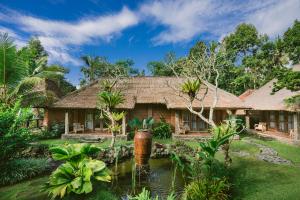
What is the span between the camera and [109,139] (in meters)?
16.6

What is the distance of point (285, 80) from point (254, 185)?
7054mm

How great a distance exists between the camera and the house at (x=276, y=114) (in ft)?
49.9

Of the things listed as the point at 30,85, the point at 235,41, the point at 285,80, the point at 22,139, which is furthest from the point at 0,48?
the point at 235,41

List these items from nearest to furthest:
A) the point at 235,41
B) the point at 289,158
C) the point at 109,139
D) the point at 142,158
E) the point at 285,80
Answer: the point at 142,158 < the point at 289,158 < the point at 285,80 < the point at 109,139 < the point at 235,41

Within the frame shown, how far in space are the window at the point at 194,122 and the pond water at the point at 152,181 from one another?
329 inches

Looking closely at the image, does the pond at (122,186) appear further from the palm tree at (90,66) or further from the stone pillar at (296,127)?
the palm tree at (90,66)

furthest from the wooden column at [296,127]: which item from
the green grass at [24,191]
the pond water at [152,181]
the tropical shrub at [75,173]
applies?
the green grass at [24,191]

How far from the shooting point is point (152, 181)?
29.0ft

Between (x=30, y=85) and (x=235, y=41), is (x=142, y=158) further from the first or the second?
(x=235, y=41)

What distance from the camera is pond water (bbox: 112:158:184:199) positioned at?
7.78m

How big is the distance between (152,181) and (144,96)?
1093 centimetres

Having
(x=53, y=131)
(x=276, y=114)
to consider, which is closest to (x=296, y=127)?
(x=276, y=114)

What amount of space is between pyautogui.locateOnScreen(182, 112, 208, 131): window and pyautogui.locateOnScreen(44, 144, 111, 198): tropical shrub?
13.5m

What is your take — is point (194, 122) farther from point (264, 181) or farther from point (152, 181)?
point (264, 181)
